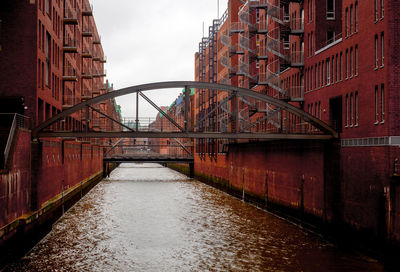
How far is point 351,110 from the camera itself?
20.6 m

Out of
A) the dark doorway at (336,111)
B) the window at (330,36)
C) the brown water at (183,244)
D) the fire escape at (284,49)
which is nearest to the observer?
the brown water at (183,244)

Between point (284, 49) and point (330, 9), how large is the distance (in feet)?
22.8

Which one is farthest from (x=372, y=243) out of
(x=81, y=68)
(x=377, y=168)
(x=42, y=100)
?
(x=81, y=68)

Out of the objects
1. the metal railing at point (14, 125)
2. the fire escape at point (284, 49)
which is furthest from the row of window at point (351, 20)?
the metal railing at point (14, 125)

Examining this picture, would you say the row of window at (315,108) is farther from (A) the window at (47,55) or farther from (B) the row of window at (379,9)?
(A) the window at (47,55)

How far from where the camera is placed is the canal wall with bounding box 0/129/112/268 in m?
16.6

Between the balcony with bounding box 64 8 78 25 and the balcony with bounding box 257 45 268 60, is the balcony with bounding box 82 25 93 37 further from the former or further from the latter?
the balcony with bounding box 257 45 268 60

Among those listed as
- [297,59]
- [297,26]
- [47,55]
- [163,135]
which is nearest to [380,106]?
[163,135]

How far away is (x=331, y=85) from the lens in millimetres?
23188

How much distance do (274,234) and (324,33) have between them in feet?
40.0

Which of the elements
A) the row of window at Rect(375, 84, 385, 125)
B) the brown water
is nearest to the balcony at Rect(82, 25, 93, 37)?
the brown water

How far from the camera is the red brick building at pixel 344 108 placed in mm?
17188

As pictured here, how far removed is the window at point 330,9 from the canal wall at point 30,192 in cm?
1724

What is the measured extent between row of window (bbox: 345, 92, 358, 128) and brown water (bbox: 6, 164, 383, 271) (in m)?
5.25
